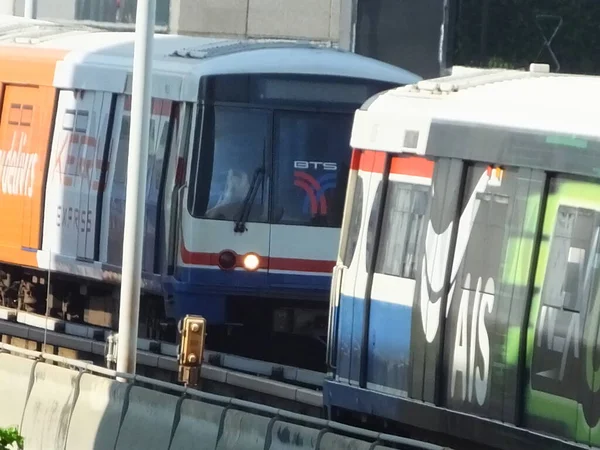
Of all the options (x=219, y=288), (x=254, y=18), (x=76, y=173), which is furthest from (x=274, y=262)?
(x=254, y=18)

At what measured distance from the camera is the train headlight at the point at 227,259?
52.2ft

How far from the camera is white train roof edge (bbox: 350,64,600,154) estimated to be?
408 inches

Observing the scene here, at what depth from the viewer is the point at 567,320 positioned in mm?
9977

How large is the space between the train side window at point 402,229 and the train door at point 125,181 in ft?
15.9

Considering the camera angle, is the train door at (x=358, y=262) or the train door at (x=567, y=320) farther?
the train door at (x=358, y=262)

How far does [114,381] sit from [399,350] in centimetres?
191

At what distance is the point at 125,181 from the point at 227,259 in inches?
58.1

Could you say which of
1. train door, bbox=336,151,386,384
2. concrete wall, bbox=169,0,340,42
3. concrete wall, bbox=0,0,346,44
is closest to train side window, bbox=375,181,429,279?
train door, bbox=336,151,386,384

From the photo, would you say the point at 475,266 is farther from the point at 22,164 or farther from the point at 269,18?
the point at 269,18

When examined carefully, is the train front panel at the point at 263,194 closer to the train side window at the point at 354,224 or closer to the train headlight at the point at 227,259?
the train headlight at the point at 227,259

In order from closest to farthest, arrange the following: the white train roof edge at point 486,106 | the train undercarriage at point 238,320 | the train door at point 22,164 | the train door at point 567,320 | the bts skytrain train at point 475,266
Result: 1. the train door at point 567,320
2. the bts skytrain train at point 475,266
3. the white train roof edge at point 486,106
4. the train undercarriage at point 238,320
5. the train door at point 22,164

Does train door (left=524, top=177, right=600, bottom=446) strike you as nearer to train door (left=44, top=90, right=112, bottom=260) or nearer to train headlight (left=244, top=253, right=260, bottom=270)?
train headlight (left=244, top=253, right=260, bottom=270)

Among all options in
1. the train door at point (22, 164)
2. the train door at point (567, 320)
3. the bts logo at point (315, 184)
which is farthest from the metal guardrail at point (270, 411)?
the train door at point (22, 164)

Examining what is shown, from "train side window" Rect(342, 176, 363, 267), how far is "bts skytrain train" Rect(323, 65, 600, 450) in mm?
14
